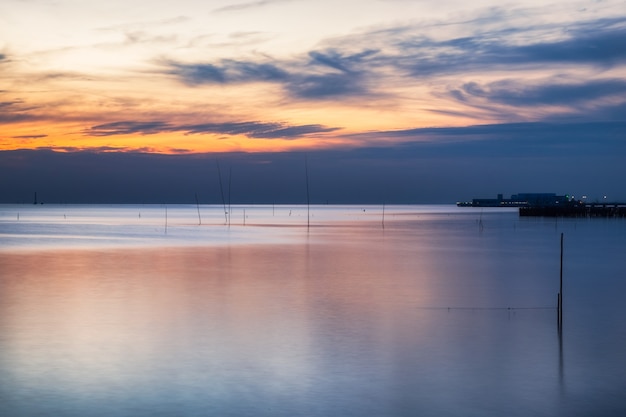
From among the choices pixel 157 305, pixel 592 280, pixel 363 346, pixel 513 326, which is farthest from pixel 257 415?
pixel 592 280

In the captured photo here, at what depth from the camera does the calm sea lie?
1092cm

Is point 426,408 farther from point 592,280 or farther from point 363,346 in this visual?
point 592,280

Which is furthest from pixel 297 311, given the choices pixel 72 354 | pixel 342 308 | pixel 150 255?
pixel 150 255

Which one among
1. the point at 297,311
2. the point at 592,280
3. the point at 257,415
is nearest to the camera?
the point at 257,415

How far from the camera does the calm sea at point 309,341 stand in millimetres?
10922

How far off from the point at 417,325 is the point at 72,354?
8.01 metres

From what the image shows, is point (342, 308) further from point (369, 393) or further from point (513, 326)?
point (369, 393)

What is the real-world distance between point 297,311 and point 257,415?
9.76m

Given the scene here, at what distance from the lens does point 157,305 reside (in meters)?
20.9

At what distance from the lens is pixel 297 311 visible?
786 inches

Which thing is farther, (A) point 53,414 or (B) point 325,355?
(B) point 325,355

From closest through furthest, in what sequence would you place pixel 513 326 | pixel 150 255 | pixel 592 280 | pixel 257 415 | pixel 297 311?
pixel 257 415 → pixel 513 326 → pixel 297 311 → pixel 592 280 → pixel 150 255

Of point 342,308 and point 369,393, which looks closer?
point 369,393

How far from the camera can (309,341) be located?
1559 cm
